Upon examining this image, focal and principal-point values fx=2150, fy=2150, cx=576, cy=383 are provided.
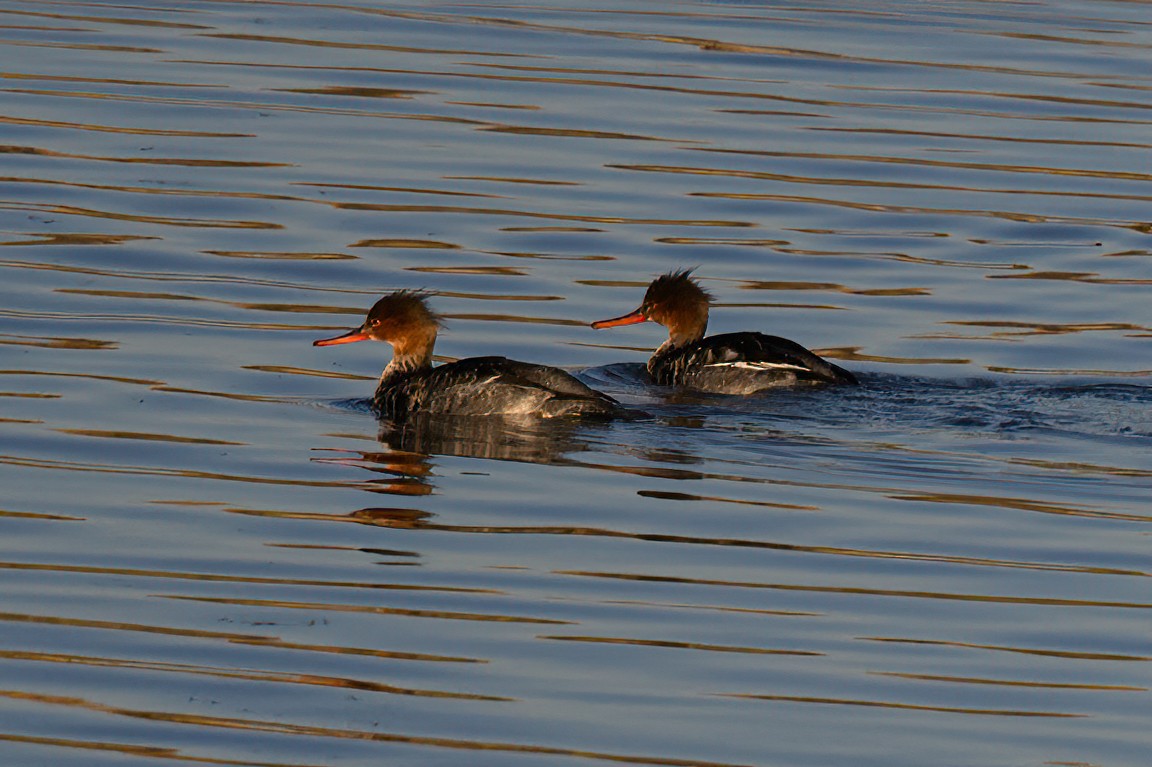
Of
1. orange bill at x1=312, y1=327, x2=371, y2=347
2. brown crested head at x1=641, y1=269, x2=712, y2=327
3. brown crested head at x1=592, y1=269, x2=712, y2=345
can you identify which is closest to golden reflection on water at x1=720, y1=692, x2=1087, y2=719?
orange bill at x1=312, y1=327, x2=371, y2=347

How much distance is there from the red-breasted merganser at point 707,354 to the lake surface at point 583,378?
0.13 m

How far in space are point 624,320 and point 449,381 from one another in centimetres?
166

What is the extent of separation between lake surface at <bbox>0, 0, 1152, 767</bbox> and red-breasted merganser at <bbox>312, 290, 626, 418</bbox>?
174mm

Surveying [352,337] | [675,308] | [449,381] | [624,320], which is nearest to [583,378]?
[624,320]


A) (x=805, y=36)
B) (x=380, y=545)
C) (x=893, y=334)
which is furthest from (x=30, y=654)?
(x=805, y=36)

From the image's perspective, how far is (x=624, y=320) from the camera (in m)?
12.4

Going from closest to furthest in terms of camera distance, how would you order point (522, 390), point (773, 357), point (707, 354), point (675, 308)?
point (522, 390) → point (773, 357) → point (707, 354) → point (675, 308)

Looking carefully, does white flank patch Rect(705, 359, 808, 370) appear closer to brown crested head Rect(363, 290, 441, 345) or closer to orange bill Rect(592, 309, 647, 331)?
orange bill Rect(592, 309, 647, 331)

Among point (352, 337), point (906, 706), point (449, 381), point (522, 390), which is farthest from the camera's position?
point (352, 337)

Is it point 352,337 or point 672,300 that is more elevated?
point 672,300

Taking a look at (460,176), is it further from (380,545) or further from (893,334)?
(380,545)

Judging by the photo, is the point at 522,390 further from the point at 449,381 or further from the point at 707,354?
the point at 707,354

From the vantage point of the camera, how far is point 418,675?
672 cm

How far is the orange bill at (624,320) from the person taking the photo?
1228 cm
